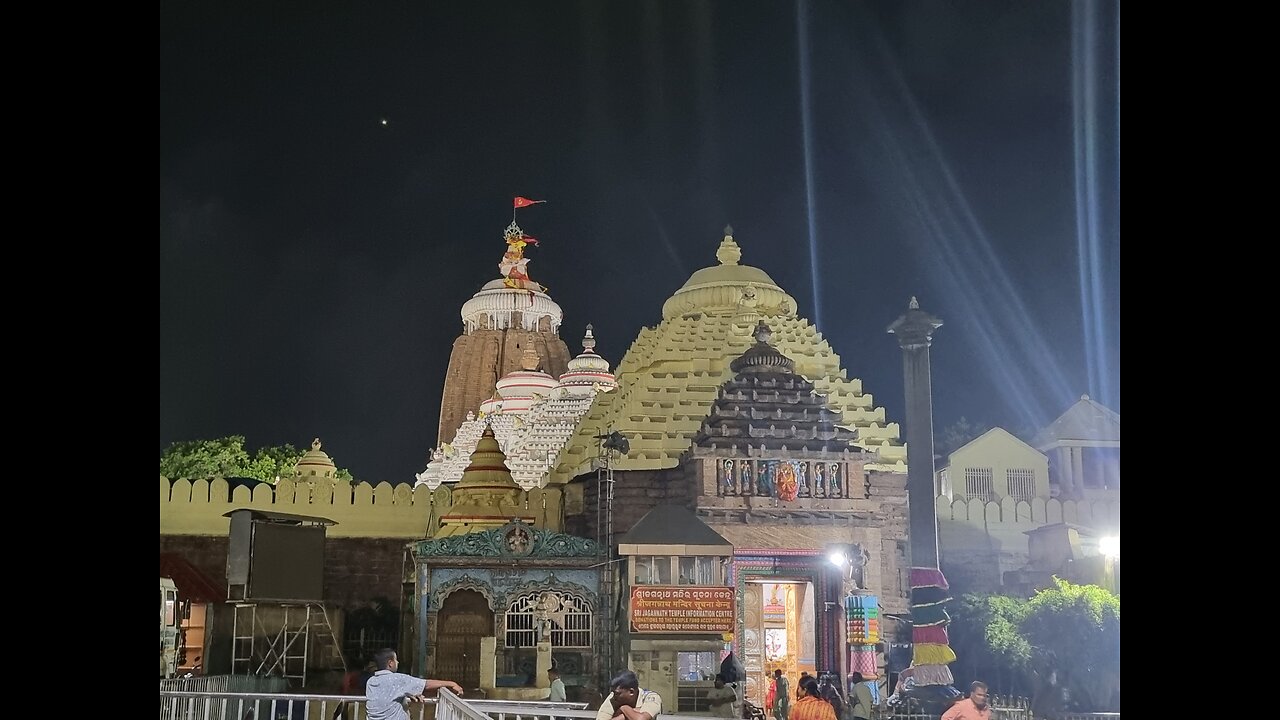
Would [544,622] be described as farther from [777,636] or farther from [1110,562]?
[1110,562]

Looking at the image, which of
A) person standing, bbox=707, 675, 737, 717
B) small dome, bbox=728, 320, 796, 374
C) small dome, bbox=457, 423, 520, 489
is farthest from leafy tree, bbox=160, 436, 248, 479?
person standing, bbox=707, 675, 737, 717

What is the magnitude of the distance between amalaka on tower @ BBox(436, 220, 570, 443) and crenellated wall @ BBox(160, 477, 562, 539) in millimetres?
2681

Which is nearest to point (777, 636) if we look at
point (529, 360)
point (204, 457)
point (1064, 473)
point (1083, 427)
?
point (1064, 473)

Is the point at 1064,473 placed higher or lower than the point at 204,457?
lower

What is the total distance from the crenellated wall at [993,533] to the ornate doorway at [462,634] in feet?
13.7

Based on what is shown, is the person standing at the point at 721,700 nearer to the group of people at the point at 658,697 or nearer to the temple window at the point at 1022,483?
the group of people at the point at 658,697

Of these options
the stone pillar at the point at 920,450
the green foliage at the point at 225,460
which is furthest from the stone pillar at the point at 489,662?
the green foliage at the point at 225,460

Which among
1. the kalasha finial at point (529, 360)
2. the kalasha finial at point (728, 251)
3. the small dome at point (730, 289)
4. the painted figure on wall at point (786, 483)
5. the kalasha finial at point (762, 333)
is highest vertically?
the kalasha finial at point (728, 251)

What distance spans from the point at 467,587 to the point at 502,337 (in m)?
5.55

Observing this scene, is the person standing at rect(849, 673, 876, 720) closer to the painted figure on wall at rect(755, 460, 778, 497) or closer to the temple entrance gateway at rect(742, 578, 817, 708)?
the temple entrance gateway at rect(742, 578, 817, 708)

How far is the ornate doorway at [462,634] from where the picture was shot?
8.77 m

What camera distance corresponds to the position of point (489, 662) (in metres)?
8.55
